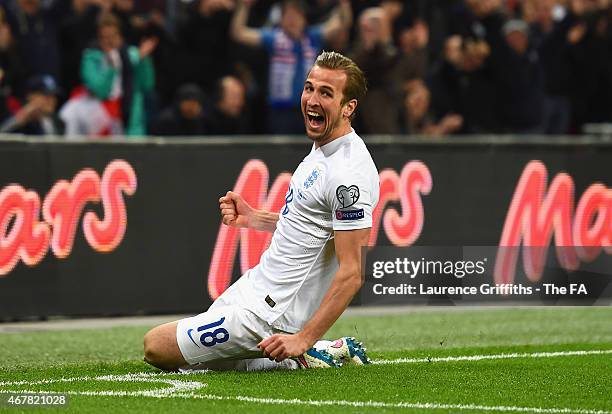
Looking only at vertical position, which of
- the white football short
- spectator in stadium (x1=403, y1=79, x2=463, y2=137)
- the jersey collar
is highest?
the jersey collar

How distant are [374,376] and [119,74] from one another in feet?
24.7

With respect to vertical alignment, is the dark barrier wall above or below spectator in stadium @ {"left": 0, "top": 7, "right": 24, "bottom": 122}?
below

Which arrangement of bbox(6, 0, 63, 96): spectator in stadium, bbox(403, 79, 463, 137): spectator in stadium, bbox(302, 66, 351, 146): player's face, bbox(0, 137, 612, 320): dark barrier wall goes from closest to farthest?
bbox(302, 66, 351, 146): player's face, bbox(0, 137, 612, 320): dark barrier wall, bbox(6, 0, 63, 96): spectator in stadium, bbox(403, 79, 463, 137): spectator in stadium

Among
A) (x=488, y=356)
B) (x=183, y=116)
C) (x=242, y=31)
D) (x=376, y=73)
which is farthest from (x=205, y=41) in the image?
(x=488, y=356)

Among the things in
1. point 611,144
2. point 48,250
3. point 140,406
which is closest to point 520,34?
point 611,144

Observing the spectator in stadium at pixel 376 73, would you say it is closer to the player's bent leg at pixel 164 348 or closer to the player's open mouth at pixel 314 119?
the player's open mouth at pixel 314 119

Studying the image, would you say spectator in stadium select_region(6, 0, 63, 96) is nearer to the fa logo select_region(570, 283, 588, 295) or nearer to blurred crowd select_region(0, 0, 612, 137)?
blurred crowd select_region(0, 0, 612, 137)

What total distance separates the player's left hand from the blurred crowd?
6441 mm

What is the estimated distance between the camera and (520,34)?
698 inches

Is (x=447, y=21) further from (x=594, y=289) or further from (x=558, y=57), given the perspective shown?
(x=594, y=289)

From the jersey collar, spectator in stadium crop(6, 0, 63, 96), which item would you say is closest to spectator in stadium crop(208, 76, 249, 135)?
spectator in stadium crop(6, 0, 63, 96)
